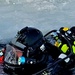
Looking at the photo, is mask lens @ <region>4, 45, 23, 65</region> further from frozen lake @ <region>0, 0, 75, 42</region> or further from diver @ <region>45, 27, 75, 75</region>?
frozen lake @ <region>0, 0, 75, 42</region>

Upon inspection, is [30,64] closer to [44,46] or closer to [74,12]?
[44,46]

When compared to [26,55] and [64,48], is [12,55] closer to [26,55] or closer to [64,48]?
[26,55]

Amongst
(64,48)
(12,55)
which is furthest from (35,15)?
(12,55)

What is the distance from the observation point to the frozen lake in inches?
433

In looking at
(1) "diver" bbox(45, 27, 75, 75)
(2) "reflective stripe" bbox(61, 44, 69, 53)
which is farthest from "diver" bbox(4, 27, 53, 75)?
(2) "reflective stripe" bbox(61, 44, 69, 53)

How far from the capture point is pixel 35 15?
1190 centimetres

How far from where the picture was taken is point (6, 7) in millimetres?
12359

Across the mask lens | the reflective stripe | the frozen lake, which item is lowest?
the frozen lake

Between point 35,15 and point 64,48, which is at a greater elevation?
point 64,48

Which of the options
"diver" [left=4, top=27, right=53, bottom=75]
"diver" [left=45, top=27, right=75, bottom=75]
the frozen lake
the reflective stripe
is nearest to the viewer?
"diver" [left=4, top=27, right=53, bottom=75]

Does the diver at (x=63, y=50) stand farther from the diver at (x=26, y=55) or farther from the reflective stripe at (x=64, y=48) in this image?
the diver at (x=26, y=55)

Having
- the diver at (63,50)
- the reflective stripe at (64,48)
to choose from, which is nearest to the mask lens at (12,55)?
the diver at (63,50)

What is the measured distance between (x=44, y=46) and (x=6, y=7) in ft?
15.2

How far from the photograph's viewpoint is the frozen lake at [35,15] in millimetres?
11008
